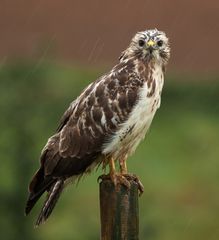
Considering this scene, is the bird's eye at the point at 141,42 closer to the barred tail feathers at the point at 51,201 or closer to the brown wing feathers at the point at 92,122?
the brown wing feathers at the point at 92,122

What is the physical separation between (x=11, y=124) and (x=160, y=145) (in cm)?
695

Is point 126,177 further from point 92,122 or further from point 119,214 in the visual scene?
point 119,214

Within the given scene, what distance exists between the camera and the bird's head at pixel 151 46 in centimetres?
993

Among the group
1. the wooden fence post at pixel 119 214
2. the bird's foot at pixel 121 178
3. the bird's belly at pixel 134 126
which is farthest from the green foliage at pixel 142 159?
the wooden fence post at pixel 119 214

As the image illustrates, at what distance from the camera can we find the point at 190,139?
20.9 m

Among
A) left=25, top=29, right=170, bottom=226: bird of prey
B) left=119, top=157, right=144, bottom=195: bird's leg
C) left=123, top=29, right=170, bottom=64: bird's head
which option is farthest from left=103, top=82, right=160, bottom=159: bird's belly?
left=123, top=29, right=170, bottom=64: bird's head

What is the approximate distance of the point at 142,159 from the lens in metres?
19.8

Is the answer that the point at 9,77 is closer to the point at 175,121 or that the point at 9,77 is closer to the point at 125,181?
the point at 125,181

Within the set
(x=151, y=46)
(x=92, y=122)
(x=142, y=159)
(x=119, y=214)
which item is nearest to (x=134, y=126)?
(x=92, y=122)

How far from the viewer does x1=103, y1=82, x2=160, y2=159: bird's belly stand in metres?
9.78

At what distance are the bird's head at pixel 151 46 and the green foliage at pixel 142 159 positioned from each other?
3.82 metres

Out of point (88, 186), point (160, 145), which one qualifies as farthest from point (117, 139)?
point (160, 145)

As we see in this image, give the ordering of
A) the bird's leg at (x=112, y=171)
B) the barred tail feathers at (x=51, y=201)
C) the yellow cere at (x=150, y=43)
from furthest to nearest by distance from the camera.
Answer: the yellow cere at (x=150, y=43), the barred tail feathers at (x=51, y=201), the bird's leg at (x=112, y=171)

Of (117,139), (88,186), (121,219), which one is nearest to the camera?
(121,219)
